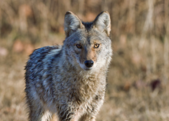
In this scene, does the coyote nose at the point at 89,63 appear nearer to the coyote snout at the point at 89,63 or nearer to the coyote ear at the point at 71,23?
the coyote snout at the point at 89,63

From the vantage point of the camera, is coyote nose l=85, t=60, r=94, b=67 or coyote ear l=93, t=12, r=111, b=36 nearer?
coyote nose l=85, t=60, r=94, b=67

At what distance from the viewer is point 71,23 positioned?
3768 millimetres

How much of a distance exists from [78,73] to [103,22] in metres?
0.89

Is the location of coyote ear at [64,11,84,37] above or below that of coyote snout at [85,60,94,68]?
above

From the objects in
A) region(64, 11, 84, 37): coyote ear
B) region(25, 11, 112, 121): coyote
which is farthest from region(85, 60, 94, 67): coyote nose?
region(64, 11, 84, 37): coyote ear

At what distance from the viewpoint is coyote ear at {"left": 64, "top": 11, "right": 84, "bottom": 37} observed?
3695mm

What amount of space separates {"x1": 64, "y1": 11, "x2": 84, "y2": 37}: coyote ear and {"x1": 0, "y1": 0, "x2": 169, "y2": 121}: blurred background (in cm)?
203

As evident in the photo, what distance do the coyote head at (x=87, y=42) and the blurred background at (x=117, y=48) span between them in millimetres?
1855

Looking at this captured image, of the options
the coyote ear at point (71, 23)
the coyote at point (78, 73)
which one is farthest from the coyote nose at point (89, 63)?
the coyote ear at point (71, 23)

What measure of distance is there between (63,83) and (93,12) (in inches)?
241

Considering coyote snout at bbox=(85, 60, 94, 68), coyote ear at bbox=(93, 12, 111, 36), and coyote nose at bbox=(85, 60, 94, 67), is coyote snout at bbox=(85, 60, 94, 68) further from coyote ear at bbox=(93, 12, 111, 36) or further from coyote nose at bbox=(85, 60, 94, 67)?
coyote ear at bbox=(93, 12, 111, 36)

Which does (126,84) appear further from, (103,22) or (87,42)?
(87,42)

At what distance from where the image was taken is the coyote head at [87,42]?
3367 millimetres

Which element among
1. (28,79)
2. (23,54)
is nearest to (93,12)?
(23,54)
